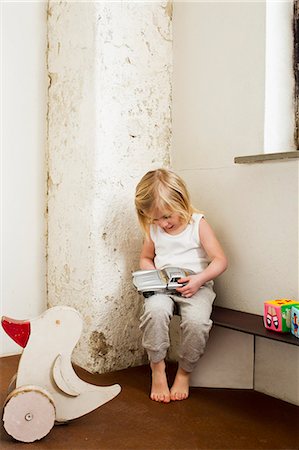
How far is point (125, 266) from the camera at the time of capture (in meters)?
1.99

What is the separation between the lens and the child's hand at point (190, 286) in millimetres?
1719

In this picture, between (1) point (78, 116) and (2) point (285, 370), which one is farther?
(1) point (78, 116)

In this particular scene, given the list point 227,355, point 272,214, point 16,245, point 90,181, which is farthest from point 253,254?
point 16,245

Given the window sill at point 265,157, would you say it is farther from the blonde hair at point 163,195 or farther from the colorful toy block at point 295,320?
the colorful toy block at point 295,320

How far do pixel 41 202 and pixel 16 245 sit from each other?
21 centimetres

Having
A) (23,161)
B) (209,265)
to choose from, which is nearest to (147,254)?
(209,265)

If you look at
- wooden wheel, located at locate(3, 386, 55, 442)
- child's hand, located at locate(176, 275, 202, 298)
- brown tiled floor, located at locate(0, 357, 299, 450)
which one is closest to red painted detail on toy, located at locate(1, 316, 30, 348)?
wooden wheel, located at locate(3, 386, 55, 442)

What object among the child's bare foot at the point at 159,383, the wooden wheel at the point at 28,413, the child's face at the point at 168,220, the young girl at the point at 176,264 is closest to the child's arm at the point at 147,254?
the young girl at the point at 176,264

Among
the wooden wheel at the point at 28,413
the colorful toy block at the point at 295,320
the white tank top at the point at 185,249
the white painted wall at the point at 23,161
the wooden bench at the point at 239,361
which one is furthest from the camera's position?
the white painted wall at the point at 23,161

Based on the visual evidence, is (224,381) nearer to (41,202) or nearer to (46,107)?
(41,202)

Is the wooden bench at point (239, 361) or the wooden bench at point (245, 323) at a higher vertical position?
the wooden bench at point (245, 323)

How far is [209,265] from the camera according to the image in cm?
177

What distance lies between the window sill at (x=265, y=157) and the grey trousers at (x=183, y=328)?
490 millimetres

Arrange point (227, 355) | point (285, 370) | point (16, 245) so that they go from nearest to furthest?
1. point (285, 370)
2. point (227, 355)
3. point (16, 245)
